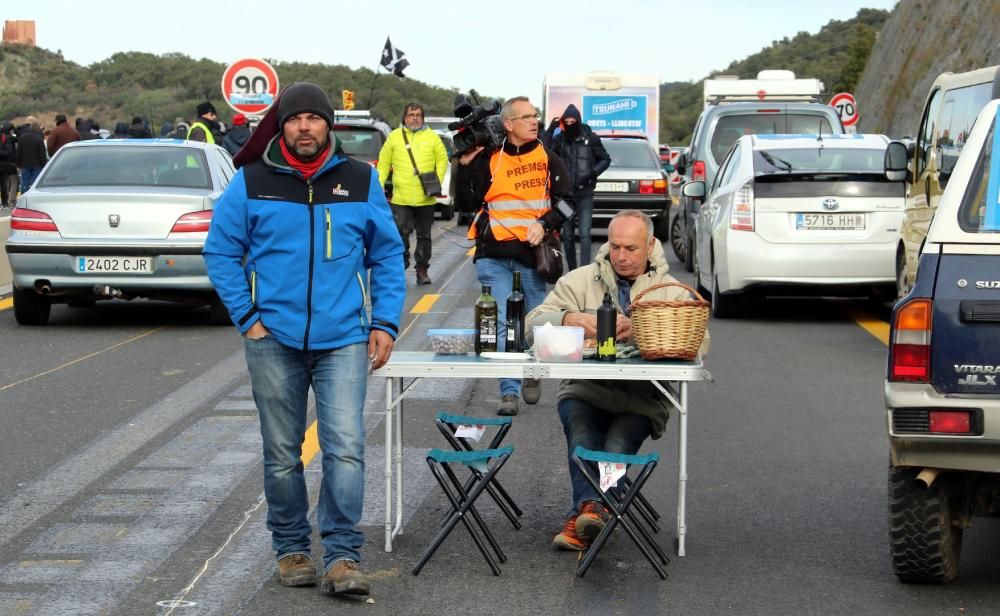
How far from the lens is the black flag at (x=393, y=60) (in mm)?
29672

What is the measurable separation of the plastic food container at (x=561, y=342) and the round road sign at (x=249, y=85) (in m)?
17.6

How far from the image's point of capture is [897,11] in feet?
174

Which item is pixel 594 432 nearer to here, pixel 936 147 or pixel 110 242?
pixel 936 147

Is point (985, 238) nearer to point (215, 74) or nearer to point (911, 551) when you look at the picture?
point (911, 551)

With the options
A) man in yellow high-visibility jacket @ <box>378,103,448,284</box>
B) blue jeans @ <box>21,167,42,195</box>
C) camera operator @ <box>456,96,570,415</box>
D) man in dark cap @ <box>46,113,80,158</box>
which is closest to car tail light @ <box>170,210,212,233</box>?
man in yellow high-visibility jacket @ <box>378,103,448,284</box>

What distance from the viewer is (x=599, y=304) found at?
6.78 meters

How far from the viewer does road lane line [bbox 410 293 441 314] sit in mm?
15117

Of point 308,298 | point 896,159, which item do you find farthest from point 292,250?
point 896,159

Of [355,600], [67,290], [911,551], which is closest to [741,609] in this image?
[911,551]

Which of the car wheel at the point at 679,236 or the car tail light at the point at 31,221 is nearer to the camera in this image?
the car tail light at the point at 31,221

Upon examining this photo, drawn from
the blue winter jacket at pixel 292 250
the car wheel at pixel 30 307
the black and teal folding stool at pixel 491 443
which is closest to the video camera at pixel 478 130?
the black and teal folding stool at pixel 491 443

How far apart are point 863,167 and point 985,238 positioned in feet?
30.6

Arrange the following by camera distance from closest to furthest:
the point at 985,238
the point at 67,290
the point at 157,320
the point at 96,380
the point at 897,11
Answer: the point at 985,238 < the point at 96,380 < the point at 67,290 < the point at 157,320 < the point at 897,11

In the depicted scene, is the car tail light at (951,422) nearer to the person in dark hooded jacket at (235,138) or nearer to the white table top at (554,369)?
the white table top at (554,369)
